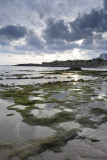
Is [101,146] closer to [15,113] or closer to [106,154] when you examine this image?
[106,154]

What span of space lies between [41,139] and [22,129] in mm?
A: 1482

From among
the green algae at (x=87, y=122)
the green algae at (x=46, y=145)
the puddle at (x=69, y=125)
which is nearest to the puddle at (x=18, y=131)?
the green algae at (x=46, y=145)

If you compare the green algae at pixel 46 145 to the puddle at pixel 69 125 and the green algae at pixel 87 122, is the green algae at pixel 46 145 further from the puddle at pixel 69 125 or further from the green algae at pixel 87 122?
the green algae at pixel 87 122

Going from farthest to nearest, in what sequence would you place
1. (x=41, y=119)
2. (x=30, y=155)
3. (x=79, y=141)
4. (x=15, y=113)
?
(x=15, y=113) → (x=41, y=119) → (x=79, y=141) → (x=30, y=155)

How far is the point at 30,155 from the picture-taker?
15.1 feet

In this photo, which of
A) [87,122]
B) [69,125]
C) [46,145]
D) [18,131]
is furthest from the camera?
[87,122]

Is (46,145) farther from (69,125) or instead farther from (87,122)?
(87,122)

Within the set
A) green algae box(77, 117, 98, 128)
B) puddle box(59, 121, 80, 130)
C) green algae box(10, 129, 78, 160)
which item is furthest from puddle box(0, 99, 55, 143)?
green algae box(77, 117, 98, 128)

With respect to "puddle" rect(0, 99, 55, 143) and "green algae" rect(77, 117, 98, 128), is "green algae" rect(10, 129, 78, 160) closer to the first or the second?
"puddle" rect(0, 99, 55, 143)

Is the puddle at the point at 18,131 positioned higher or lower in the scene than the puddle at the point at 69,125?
lower

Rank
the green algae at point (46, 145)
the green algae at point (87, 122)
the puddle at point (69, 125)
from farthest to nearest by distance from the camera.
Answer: the green algae at point (87, 122), the puddle at point (69, 125), the green algae at point (46, 145)

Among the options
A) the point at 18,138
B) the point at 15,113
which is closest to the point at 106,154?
the point at 18,138

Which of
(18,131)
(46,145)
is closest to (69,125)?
(46,145)

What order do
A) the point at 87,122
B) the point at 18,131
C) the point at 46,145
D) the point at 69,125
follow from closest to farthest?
the point at 46,145
the point at 18,131
the point at 69,125
the point at 87,122
